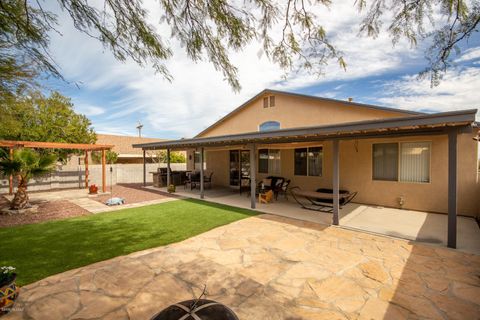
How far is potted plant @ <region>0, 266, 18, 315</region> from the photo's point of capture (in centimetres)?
299

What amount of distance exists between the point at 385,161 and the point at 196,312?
31.6ft

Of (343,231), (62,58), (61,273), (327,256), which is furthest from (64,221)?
(343,231)

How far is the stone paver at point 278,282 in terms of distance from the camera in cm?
307

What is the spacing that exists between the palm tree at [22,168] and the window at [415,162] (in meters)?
13.9

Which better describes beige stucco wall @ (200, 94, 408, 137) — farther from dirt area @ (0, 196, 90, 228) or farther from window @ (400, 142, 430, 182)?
dirt area @ (0, 196, 90, 228)

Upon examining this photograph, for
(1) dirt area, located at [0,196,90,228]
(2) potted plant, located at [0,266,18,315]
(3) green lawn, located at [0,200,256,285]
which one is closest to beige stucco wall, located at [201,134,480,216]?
(3) green lawn, located at [0,200,256,285]

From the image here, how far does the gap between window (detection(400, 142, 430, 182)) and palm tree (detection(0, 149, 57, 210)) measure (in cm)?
1387

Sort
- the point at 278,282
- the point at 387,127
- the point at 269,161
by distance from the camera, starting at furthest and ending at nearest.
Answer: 1. the point at 269,161
2. the point at 387,127
3. the point at 278,282

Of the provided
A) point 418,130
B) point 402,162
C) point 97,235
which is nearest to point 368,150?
point 402,162

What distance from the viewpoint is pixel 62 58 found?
3.62 m

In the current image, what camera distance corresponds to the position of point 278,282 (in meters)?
3.77

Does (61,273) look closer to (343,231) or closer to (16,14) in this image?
(16,14)

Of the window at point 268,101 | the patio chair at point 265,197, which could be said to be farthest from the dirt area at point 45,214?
the window at point 268,101

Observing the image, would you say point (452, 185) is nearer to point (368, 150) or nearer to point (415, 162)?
point (415, 162)
